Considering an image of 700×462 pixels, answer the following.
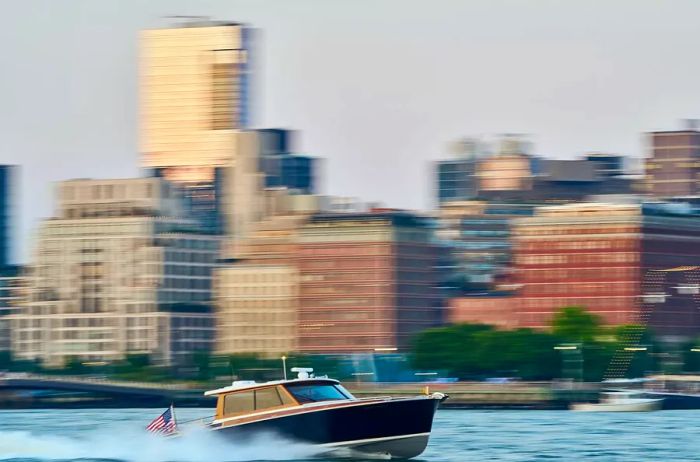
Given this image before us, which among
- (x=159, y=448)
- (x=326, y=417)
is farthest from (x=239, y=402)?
(x=159, y=448)

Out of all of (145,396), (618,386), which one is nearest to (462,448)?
(618,386)

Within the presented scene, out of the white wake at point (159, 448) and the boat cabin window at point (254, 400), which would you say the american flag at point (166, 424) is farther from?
the boat cabin window at point (254, 400)

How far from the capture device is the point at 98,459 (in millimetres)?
61625

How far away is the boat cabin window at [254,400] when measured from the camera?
5791 cm

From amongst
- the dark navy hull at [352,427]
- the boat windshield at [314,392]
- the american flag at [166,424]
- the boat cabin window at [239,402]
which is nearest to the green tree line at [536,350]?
the american flag at [166,424]

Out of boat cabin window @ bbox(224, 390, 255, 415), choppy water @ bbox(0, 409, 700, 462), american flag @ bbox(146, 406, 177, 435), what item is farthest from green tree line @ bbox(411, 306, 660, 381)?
boat cabin window @ bbox(224, 390, 255, 415)

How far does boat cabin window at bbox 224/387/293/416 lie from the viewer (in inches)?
2280

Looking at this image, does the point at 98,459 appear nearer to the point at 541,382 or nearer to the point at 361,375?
the point at 541,382

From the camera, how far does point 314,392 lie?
191 feet

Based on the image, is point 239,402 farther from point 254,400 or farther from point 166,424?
point 166,424

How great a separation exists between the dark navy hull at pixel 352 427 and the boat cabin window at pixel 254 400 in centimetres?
49

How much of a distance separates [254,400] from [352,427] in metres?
2.81

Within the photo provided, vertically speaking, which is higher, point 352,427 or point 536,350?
point 352,427

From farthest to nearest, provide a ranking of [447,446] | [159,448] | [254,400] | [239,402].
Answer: [447,446]
[159,448]
[239,402]
[254,400]
